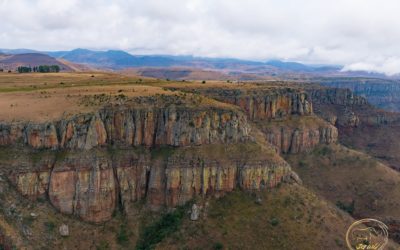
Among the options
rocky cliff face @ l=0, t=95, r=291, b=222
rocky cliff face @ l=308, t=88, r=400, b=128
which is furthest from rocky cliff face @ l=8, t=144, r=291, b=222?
rocky cliff face @ l=308, t=88, r=400, b=128

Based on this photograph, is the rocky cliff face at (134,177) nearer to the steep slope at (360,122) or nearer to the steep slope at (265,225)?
the steep slope at (265,225)

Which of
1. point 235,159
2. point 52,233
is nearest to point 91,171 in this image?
point 52,233

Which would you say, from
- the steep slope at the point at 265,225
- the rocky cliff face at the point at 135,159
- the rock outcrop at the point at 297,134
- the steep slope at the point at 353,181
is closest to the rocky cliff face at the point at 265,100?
the rock outcrop at the point at 297,134

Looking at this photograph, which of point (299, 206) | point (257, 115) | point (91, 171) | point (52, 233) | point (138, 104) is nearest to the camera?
point (52, 233)

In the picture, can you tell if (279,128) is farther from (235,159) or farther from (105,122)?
(105,122)

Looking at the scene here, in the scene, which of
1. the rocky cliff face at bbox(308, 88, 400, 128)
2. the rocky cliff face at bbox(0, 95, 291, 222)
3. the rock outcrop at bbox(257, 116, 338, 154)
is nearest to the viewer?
the rocky cliff face at bbox(0, 95, 291, 222)

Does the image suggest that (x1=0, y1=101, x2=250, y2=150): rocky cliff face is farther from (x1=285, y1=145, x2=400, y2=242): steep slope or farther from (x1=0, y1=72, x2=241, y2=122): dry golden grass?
(x1=285, y1=145, x2=400, y2=242): steep slope
